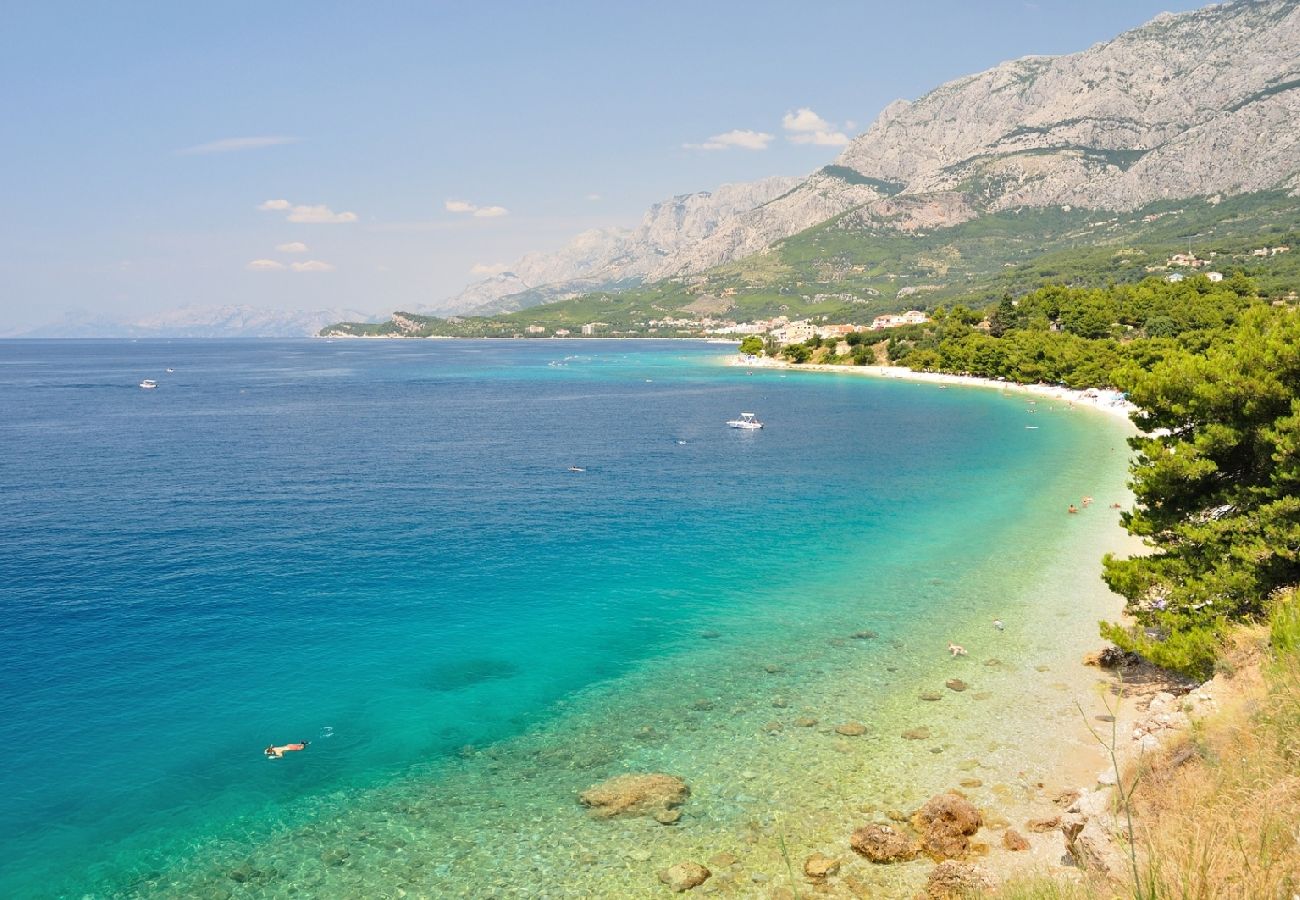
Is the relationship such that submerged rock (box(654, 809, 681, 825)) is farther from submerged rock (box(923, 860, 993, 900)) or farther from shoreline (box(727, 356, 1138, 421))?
shoreline (box(727, 356, 1138, 421))

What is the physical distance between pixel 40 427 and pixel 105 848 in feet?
360

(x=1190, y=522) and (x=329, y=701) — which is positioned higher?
(x=1190, y=522)

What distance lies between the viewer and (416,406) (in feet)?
435

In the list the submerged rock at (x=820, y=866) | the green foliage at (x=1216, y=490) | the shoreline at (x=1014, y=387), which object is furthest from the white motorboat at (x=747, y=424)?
the submerged rock at (x=820, y=866)

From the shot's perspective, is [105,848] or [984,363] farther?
[984,363]

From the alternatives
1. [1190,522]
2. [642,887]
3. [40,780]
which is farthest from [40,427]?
[1190,522]

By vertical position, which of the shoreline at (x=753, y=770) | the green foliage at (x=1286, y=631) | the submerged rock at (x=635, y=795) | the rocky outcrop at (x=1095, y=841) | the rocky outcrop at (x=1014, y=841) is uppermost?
the green foliage at (x=1286, y=631)

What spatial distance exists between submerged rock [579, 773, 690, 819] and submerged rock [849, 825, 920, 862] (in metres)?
5.02

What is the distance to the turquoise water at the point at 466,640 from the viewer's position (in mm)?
20656

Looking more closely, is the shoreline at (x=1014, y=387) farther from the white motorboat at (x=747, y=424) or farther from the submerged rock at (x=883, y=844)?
the submerged rock at (x=883, y=844)

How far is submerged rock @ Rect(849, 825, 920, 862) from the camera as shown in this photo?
19.0m

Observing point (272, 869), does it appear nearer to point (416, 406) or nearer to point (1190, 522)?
point (1190, 522)

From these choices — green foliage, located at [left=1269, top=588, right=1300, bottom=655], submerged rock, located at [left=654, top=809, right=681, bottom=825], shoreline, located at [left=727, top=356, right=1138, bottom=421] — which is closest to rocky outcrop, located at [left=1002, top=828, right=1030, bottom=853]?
green foliage, located at [left=1269, top=588, right=1300, bottom=655]

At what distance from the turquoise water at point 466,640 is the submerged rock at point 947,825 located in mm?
1408
